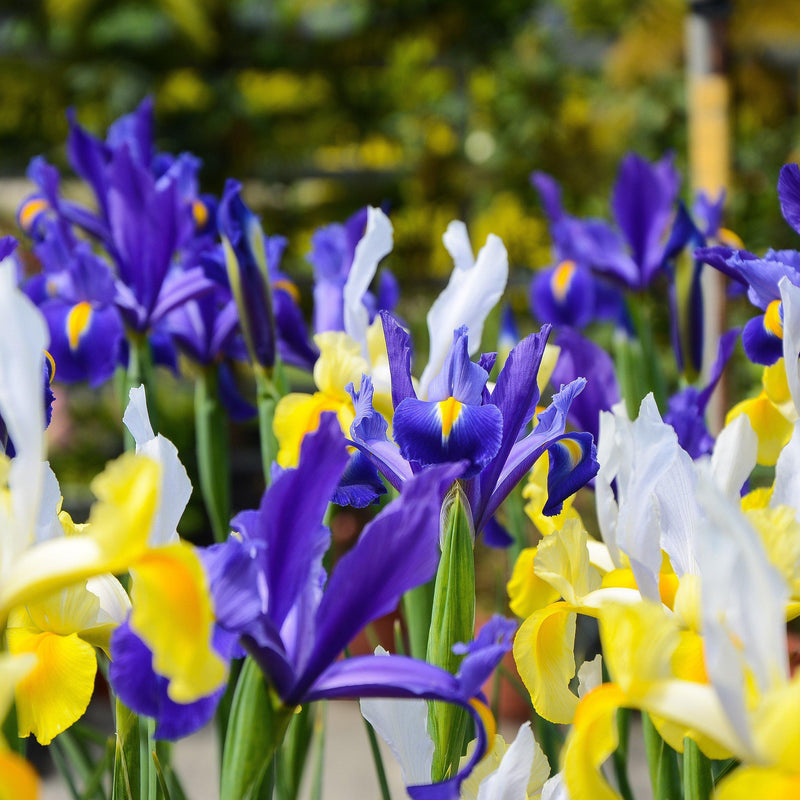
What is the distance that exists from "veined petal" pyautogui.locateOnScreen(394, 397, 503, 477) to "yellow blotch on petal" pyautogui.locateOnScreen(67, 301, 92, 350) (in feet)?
1.57

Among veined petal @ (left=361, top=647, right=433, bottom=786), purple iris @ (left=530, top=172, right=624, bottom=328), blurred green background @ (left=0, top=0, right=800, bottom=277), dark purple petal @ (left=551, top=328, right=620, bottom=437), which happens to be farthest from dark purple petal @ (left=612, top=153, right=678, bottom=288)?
blurred green background @ (left=0, top=0, right=800, bottom=277)

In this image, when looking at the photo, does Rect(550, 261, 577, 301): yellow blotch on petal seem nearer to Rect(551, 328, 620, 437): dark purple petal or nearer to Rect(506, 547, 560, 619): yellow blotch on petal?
Rect(551, 328, 620, 437): dark purple petal

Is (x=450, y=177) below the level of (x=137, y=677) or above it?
above

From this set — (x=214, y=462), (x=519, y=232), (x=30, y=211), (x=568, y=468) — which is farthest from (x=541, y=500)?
(x=519, y=232)

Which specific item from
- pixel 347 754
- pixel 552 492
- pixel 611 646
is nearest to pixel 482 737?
pixel 611 646

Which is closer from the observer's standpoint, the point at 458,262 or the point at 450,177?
the point at 458,262

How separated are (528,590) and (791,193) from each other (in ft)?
0.95

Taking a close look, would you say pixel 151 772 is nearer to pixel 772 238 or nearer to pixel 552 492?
pixel 552 492

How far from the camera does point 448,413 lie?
19.3 inches

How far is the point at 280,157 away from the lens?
3.54 m

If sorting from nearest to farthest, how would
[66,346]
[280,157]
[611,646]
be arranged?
1. [611,646]
2. [66,346]
3. [280,157]

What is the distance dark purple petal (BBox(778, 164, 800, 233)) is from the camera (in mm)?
A: 594

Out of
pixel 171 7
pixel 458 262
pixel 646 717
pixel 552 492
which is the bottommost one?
pixel 646 717

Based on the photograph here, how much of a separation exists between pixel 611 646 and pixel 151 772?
0.30m
